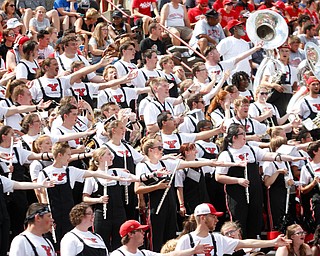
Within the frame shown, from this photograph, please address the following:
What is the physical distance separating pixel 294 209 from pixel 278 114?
217cm

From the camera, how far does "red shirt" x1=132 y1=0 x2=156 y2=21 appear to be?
805 inches

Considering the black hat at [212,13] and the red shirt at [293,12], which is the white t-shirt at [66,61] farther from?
the red shirt at [293,12]

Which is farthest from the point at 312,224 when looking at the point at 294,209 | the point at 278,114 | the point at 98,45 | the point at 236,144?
the point at 98,45

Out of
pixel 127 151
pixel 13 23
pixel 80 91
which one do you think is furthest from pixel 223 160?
pixel 13 23

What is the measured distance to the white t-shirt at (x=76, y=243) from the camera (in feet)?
39.3

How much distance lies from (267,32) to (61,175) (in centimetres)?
593

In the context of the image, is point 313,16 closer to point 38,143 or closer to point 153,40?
point 153,40

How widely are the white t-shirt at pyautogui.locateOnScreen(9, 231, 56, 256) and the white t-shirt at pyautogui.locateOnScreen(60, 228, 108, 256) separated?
219mm

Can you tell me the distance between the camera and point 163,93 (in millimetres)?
15523

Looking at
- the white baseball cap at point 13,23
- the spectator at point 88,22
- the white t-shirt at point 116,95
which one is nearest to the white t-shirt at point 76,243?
the white t-shirt at point 116,95

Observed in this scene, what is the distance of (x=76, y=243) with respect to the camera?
12.0 m

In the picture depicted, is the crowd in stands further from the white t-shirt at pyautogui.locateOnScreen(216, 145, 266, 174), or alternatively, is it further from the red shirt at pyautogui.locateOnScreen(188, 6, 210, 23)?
the red shirt at pyautogui.locateOnScreen(188, 6, 210, 23)

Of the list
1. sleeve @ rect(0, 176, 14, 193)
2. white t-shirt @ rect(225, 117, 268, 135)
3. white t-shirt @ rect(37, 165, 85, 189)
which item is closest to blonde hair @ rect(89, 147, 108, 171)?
white t-shirt @ rect(37, 165, 85, 189)

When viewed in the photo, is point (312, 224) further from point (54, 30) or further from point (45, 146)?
point (54, 30)
